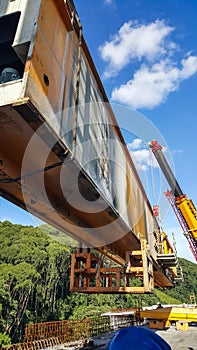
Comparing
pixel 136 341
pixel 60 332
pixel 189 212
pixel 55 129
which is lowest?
pixel 60 332

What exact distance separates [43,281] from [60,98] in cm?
3761

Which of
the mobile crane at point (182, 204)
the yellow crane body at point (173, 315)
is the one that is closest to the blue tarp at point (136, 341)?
the yellow crane body at point (173, 315)

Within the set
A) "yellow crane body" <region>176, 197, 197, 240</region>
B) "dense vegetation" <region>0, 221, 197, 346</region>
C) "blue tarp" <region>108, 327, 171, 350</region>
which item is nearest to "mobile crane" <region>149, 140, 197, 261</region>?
"yellow crane body" <region>176, 197, 197, 240</region>

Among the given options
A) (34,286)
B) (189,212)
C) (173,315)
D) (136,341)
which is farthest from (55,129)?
(34,286)

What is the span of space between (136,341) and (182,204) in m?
14.4

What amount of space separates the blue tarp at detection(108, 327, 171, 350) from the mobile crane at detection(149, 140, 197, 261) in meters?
13.9

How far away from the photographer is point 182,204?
15.8 metres

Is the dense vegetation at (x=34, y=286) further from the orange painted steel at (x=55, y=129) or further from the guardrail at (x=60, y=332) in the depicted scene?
the orange painted steel at (x=55, y=129)

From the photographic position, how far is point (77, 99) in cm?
332

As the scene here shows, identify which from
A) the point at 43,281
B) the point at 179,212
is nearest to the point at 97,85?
the point at 179,212

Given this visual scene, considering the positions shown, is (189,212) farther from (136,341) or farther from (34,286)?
(34,286)

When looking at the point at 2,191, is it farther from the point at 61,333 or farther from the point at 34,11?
the point at 61,333

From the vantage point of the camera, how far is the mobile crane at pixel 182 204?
15370 mm

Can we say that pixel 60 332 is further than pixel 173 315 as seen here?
Yes
